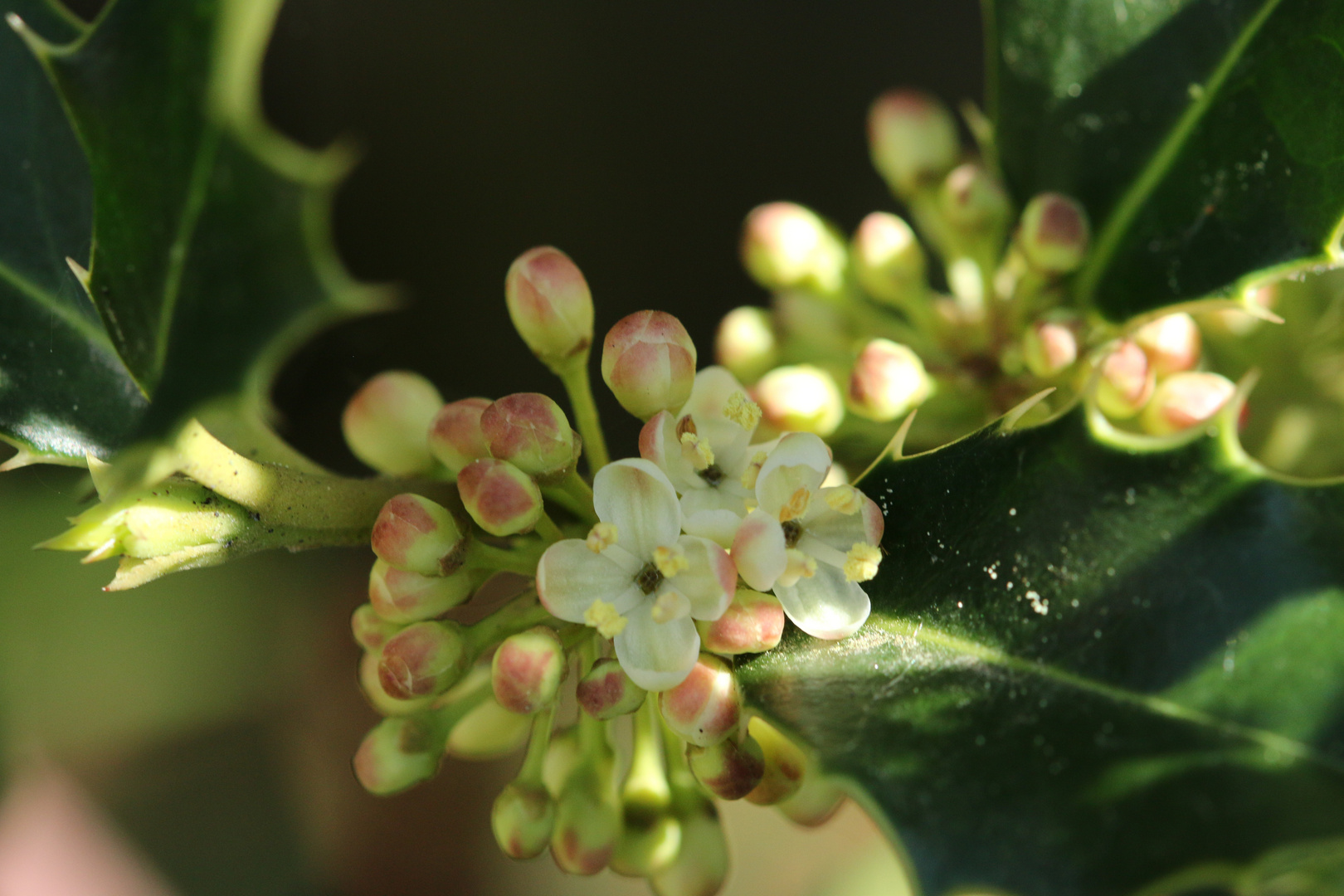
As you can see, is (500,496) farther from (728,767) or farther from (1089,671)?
(1089,671)

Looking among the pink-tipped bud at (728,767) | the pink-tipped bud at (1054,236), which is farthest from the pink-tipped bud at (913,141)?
the pink-tipped bud at (728,767)

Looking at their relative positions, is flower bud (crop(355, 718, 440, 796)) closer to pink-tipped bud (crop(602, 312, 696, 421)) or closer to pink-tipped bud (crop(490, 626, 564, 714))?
pink-tipped bud (crop(490, 626, 564, 714))

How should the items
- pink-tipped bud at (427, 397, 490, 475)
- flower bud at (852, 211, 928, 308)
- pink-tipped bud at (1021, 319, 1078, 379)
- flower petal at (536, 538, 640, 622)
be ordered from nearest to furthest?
flower petal at (536, 538, 640, 622)
pink-tipped bud at (427, 397, 490, 475)
pink-tipped bud at (1021, 319, 1078, 379)
flower bud at (852, 211, 928, 308)

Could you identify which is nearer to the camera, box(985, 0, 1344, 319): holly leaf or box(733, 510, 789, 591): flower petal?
box(733, 510, 789, 591): flower petal

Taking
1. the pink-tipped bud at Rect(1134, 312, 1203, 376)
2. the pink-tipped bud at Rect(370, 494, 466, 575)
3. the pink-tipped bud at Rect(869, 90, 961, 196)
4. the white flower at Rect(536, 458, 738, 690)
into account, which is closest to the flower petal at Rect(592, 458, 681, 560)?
the white flower at Rect(536, 458, 738, 690)

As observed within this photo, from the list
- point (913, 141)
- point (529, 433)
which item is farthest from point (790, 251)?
point (529, 433)

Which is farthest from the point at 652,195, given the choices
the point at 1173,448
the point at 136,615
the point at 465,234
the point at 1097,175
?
the point at 1173,448

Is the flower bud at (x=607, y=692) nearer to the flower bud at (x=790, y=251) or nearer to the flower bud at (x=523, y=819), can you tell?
the flower bud at (x=523, y=819)

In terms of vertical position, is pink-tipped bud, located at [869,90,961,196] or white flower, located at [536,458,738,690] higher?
pink-tipped bud, located at [869,90,961,196]
